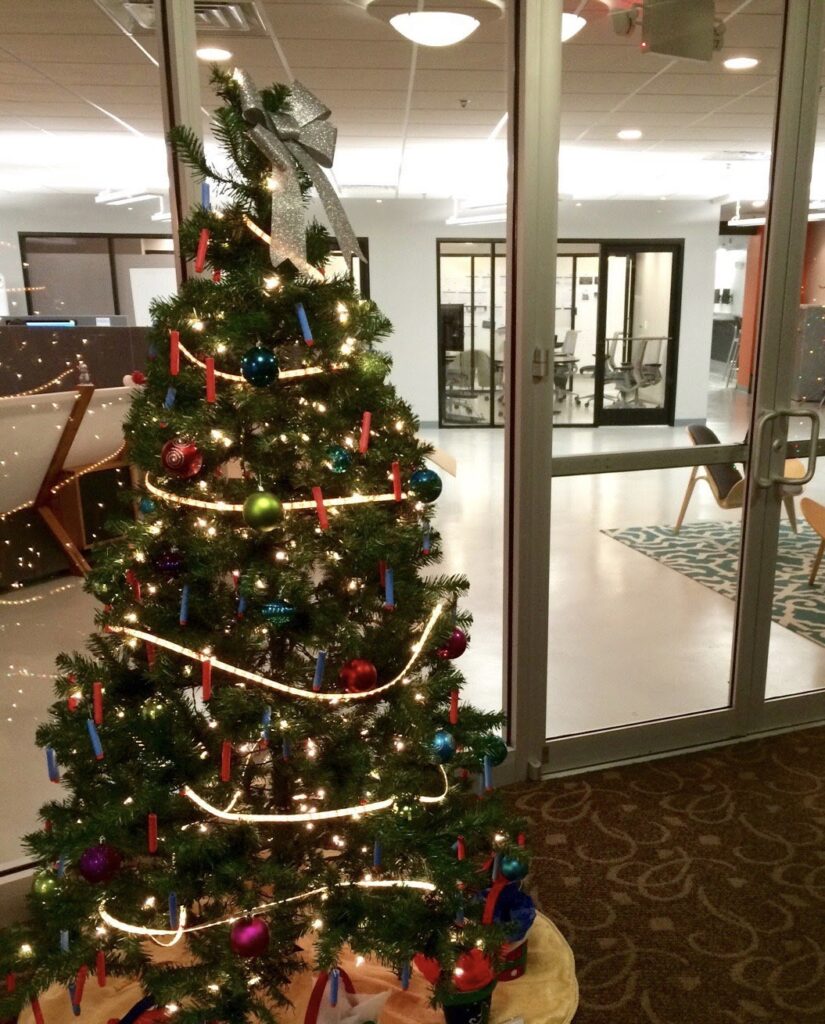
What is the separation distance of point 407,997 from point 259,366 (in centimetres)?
148

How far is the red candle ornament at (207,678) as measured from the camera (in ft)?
4.87

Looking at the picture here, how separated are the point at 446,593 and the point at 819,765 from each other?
1969mm

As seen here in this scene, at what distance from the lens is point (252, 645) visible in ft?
5.24

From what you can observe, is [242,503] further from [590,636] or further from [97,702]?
[590,636]

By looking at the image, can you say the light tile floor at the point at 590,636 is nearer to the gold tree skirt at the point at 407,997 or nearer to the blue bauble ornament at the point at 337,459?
the gold tree skirt at the point at 407,997

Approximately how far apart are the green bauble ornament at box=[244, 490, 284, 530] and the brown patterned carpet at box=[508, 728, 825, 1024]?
4.52 ft

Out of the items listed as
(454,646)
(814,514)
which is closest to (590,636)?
(814,514)

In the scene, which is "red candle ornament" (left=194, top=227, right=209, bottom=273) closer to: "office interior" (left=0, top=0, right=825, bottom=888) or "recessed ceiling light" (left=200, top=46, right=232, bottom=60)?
"office interior" (left=0, top=0, right=825, bottom=888)

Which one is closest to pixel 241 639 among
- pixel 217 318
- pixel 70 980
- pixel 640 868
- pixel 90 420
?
pixel 217 318

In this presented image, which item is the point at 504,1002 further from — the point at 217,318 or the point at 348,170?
the point at 348,170

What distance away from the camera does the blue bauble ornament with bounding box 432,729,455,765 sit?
5.27ft

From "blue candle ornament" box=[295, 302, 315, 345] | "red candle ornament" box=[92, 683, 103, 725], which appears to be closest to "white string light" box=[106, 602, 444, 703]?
"red candle ornament" box=[92, 683, 103, 725]

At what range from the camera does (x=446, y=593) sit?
1.66 meters

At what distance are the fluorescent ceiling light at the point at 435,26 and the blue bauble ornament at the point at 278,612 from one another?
290cm
